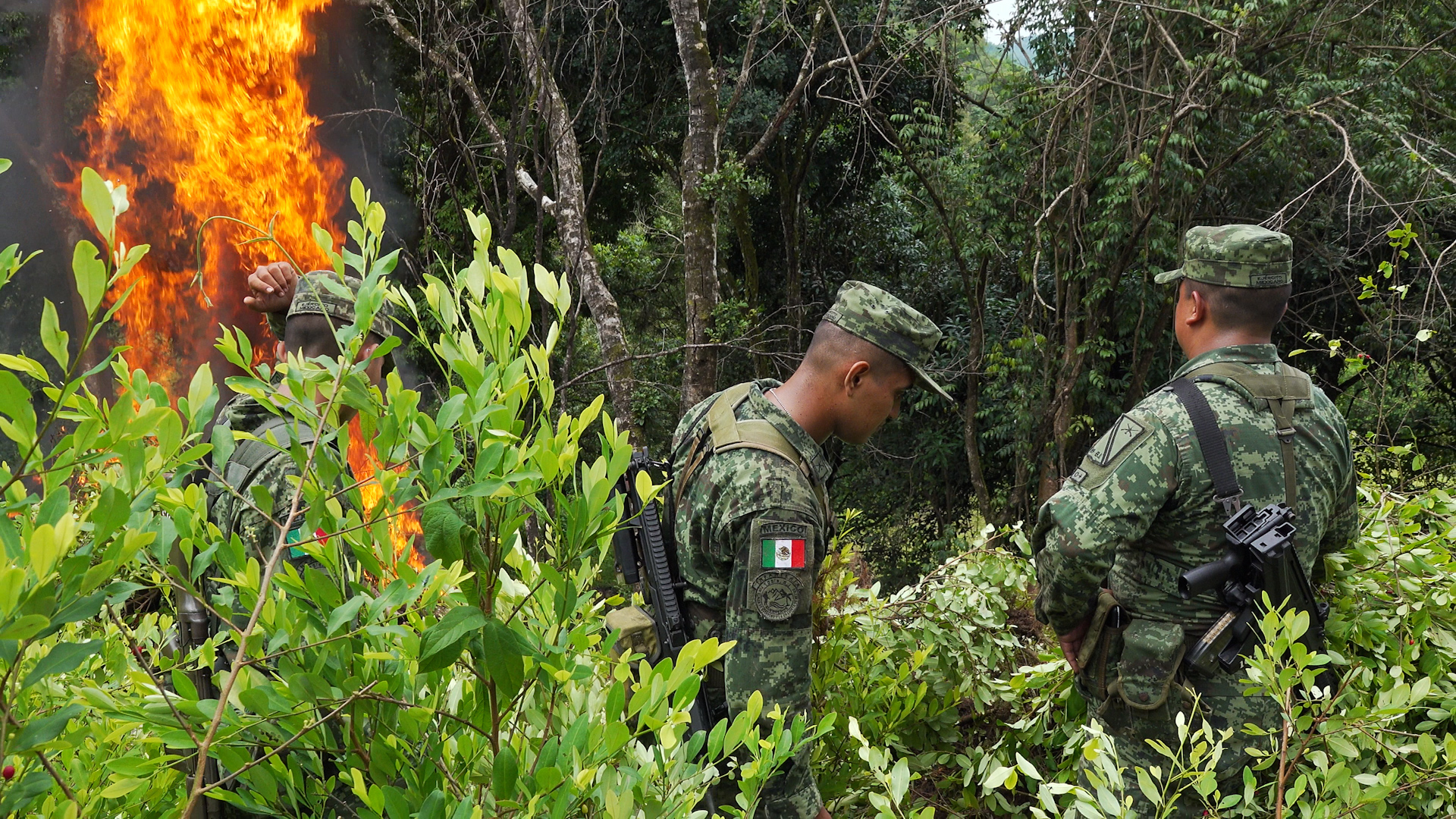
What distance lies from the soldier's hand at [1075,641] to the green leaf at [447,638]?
1.96m

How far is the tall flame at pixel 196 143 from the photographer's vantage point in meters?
6.66

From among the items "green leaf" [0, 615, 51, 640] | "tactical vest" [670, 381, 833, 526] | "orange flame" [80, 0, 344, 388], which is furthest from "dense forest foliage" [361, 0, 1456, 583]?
"green leaf" [0, 615, 51, 640]

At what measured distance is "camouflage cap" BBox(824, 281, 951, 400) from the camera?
2244mm

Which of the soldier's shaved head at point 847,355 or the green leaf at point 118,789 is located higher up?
the soldier's shaved head at point 847,355

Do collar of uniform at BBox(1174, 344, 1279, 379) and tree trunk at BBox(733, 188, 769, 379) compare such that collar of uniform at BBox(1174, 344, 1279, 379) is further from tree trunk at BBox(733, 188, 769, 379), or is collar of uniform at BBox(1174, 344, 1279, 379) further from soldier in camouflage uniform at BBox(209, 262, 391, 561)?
tree trunk at BBox(733, 188, 769, 379)

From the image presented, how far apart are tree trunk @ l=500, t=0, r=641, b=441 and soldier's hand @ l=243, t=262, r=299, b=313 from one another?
3583mm

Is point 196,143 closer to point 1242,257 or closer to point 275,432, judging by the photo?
point 275,432

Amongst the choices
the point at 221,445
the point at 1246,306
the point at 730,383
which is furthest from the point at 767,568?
the point at 730,383

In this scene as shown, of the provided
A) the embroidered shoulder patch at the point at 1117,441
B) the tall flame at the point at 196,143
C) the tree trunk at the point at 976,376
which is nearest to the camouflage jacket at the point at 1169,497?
the embroidered shoulder patch at the point at 1117,441

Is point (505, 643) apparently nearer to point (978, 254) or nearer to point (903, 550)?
point (978, 254)

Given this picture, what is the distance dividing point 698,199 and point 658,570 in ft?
16.5

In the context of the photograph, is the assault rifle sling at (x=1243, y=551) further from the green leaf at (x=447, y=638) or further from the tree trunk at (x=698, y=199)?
the tree trunk at (x=698, y=199)

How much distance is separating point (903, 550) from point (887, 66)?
18.2 ft

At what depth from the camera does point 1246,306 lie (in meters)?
2.45
